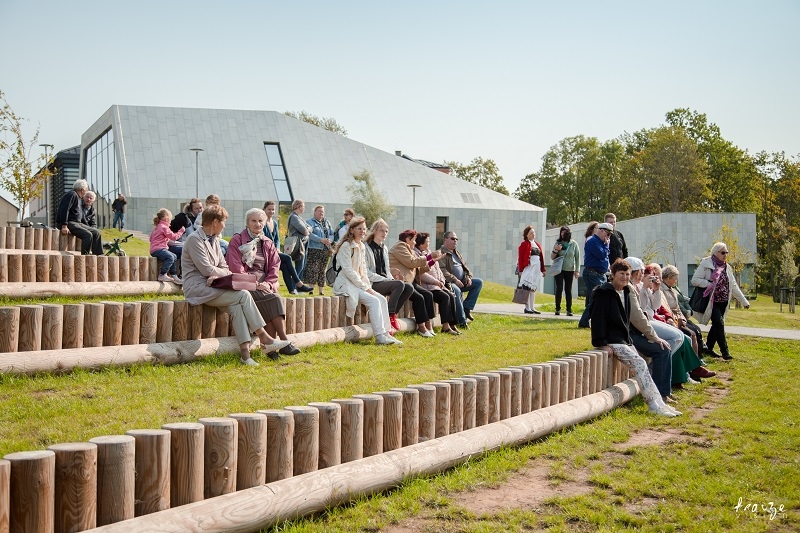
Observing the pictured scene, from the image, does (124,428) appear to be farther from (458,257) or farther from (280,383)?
(458,257)

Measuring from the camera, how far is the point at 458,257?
609 inches

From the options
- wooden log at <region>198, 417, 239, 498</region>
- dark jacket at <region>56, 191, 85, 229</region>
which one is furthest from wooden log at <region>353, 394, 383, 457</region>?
dark jacket at <region>56, 191, 85, 229</region>

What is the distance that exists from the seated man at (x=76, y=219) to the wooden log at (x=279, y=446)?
10.6 meters

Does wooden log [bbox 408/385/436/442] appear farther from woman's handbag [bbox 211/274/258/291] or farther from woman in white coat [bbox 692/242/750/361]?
woman in white coat [bbox 692/242/750/361]

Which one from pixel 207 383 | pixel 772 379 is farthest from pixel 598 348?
pixel 207 383

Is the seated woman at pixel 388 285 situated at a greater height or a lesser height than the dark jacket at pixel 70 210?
A: lesser

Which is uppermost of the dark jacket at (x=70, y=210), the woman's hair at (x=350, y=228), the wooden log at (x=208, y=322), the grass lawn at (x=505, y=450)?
the dark jacket at (x=70, y=210)

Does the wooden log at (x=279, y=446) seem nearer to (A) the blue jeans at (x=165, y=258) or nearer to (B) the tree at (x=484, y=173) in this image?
(A) the blue jeans at (x=165, y=258)

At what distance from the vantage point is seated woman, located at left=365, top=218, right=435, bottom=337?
41.4 ft

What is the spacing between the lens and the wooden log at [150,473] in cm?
441

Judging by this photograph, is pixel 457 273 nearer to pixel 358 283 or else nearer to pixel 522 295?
pixel 522 295

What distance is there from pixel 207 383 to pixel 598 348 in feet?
14.8

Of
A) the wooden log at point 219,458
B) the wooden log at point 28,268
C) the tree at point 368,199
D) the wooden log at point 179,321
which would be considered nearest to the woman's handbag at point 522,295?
the wooden log at point 28,268

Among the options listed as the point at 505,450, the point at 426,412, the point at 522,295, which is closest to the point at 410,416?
the point at 426,412
